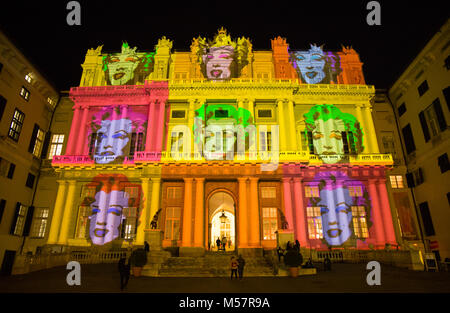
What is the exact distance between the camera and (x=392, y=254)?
65.1 ft

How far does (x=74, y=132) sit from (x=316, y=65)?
25.9 metres

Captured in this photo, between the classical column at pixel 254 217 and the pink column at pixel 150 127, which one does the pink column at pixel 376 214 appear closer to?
the classical column at pixel 254 217

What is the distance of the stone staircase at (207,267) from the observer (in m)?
16.2

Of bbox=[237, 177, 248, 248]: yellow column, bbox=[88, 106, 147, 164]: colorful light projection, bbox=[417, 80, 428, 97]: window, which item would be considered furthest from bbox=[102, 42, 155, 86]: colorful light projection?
bbox=[417, 80, 428, 97]: window

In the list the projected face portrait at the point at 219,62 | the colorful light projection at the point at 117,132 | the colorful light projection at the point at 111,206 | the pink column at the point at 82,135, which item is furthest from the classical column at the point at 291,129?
the pink column at the point at 82,135

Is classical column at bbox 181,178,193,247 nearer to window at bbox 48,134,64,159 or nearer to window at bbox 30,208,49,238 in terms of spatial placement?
window at bbox 30,208,49,238

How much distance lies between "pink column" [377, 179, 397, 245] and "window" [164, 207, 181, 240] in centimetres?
1777

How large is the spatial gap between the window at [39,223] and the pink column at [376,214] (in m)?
29.6

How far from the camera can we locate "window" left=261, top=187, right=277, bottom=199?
83.9 ft

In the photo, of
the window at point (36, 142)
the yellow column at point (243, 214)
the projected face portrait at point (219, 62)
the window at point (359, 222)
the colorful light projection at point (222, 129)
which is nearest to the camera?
the yellow column at point (243, 214)

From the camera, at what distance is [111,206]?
25.1m
